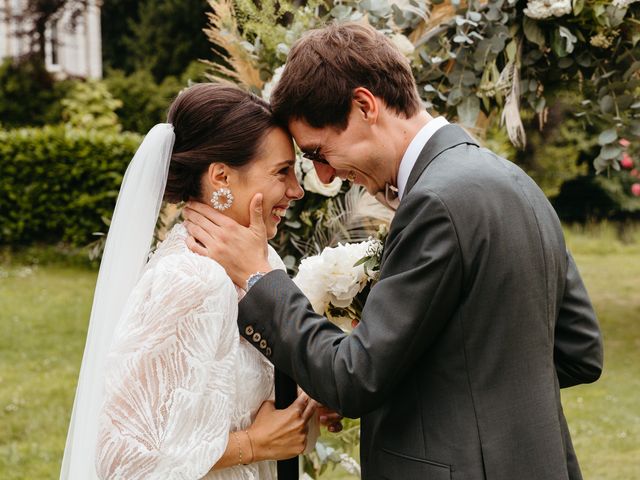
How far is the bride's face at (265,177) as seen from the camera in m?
2.51

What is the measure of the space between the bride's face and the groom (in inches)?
11.4

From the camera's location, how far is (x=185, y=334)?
7.43 ft

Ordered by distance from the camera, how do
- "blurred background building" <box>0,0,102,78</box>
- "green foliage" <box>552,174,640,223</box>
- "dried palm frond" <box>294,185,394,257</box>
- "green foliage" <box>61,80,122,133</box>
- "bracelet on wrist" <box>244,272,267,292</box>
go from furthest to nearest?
"green foliage" <box>552,174,640,223</box> < "blurred background building" <box>0,0,102,78</box> < "green foliage" <box>61,80,122,133</box> < "dried palm frond" <box>294,185,394,257</box> < "bracelet on wrist" <box>244,272,267,292</box>

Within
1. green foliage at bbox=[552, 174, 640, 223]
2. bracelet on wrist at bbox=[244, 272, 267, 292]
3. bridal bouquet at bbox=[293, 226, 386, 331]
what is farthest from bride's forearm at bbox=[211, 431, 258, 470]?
green foliage at bbox=[552, 174, 640, 223]

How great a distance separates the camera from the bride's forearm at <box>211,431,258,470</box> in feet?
7.81

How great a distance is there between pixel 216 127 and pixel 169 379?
74 cm

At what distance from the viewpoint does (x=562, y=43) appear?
3.52 m

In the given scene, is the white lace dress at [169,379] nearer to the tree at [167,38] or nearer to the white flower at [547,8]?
the white flower at [547,8]

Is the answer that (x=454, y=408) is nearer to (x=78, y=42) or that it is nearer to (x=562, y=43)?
(x=562, y=43)

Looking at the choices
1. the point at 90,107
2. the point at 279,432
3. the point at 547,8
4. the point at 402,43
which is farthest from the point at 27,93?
the point at 279,432

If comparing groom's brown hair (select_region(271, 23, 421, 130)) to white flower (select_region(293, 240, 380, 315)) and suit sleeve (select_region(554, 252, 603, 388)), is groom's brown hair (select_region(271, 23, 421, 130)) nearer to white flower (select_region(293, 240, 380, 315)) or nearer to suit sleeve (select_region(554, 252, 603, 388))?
white flower (select_region(293, 240, 380, 315))

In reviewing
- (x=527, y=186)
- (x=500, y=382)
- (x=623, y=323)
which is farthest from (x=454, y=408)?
(x=623, y=323)

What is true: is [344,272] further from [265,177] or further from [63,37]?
[63,37]

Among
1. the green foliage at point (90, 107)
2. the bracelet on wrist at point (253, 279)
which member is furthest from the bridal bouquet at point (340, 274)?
the green foliage at point (90, 107)
